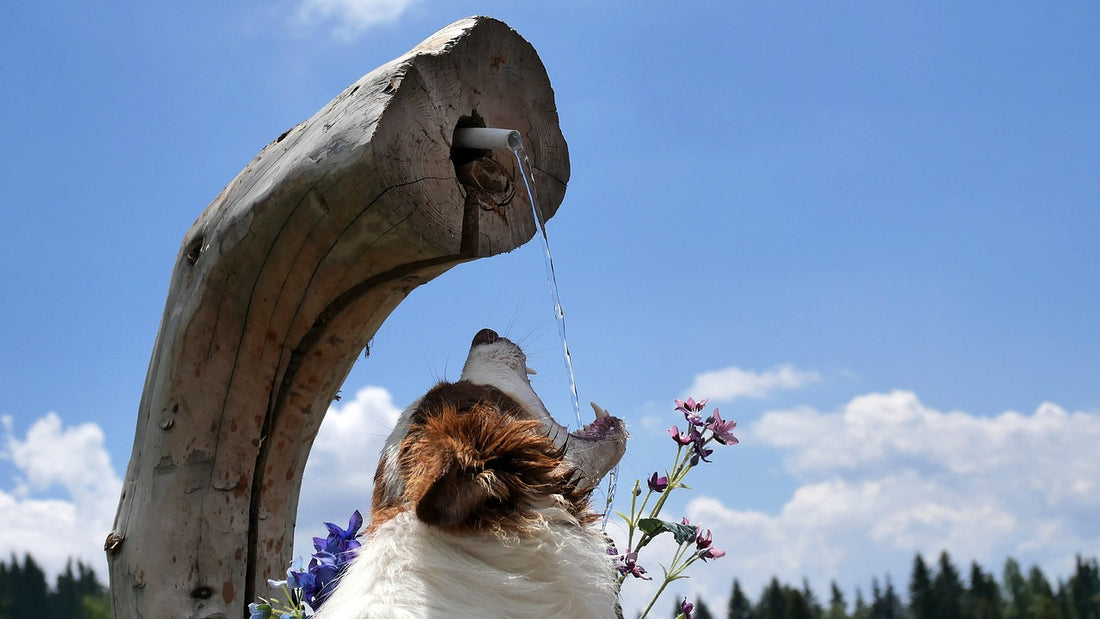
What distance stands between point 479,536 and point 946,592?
206 feet

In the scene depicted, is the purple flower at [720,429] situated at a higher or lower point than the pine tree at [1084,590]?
lower

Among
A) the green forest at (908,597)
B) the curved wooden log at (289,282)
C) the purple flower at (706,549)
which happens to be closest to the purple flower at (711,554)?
the purple flower at (706,549)

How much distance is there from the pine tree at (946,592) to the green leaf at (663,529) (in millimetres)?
61174

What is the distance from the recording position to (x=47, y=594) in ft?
216

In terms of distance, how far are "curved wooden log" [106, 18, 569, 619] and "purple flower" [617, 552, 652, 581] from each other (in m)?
1.02

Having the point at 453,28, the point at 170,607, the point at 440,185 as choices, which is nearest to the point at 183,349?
the point at 170,607

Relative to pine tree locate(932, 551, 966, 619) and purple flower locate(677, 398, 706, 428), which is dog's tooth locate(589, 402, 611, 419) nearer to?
purple flower locate(677, 398, 706, 428)

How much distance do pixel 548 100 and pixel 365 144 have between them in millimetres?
813

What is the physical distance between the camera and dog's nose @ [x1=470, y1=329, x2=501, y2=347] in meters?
2.72

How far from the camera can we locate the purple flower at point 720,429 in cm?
257

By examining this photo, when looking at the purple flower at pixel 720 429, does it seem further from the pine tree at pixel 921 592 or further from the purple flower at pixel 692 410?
the pine tree at pixel 921 592

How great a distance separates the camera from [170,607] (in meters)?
2.93

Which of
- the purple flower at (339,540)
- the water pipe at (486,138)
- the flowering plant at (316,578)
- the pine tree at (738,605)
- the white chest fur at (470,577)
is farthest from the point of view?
the pine tree at (738,605)

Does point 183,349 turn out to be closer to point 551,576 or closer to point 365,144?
point 365,144
